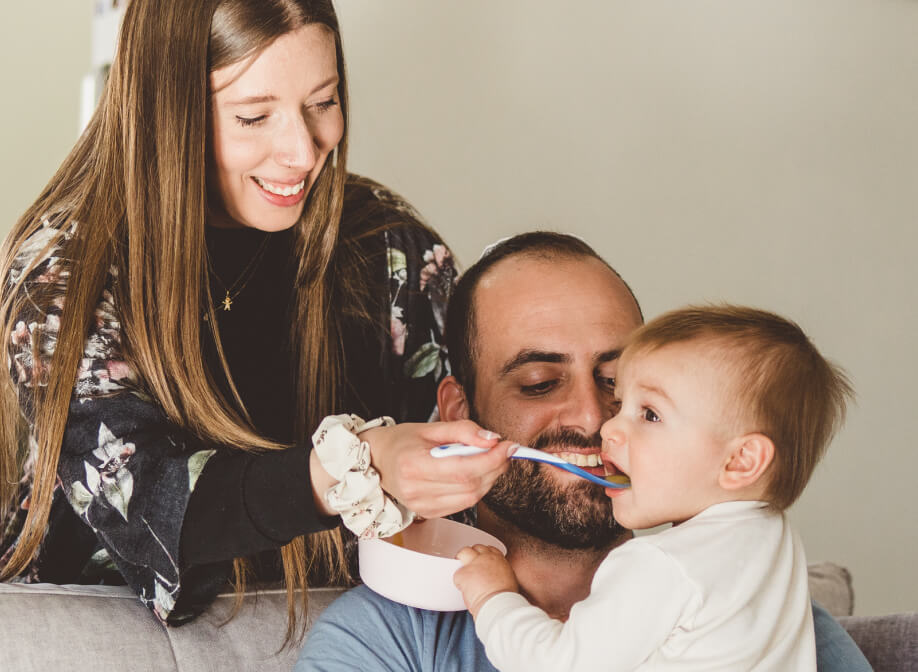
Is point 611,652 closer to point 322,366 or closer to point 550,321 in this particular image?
point 550,321

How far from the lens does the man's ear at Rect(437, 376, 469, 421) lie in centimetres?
185

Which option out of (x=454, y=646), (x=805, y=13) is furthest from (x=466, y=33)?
(x=454, y=646)

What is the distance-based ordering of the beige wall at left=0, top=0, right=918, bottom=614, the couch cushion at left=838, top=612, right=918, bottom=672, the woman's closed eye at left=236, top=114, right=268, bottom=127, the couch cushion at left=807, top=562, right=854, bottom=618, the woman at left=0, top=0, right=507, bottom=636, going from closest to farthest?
1. the woman at left=0, top=0, right=507, bottom=636
2. the woman's closed eye at left=236, top=114, right=268, bottom=127
3. the couch cushion at left=838, top=612, right=918, bottom=672
4. the couch cushion at left=807, top=562, right=854, bottom=618
5. the beige wall at left=0, top=0, right=918, bottom=614

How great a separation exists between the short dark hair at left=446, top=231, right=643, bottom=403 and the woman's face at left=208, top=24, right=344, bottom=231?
1.16ft

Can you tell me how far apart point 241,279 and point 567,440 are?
2.17 feet

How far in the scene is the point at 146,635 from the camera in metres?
1.61

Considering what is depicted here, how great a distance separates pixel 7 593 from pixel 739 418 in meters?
1.12

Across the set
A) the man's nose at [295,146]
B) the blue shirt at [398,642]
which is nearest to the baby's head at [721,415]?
the blue shirt at [398,642]

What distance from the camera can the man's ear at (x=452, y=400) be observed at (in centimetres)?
185

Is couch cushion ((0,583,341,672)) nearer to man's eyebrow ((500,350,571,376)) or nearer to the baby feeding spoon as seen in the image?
man's eyebrow ((500,350,571,376))

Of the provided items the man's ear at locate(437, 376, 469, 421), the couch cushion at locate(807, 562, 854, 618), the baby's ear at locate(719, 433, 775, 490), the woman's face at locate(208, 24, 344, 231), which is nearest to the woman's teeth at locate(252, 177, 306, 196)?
the woman's face at locate(208, 24, 344, 231)

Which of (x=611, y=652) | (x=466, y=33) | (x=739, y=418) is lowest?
(x=611, y=652)

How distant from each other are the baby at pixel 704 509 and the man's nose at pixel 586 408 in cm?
30

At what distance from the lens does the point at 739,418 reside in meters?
1.22
